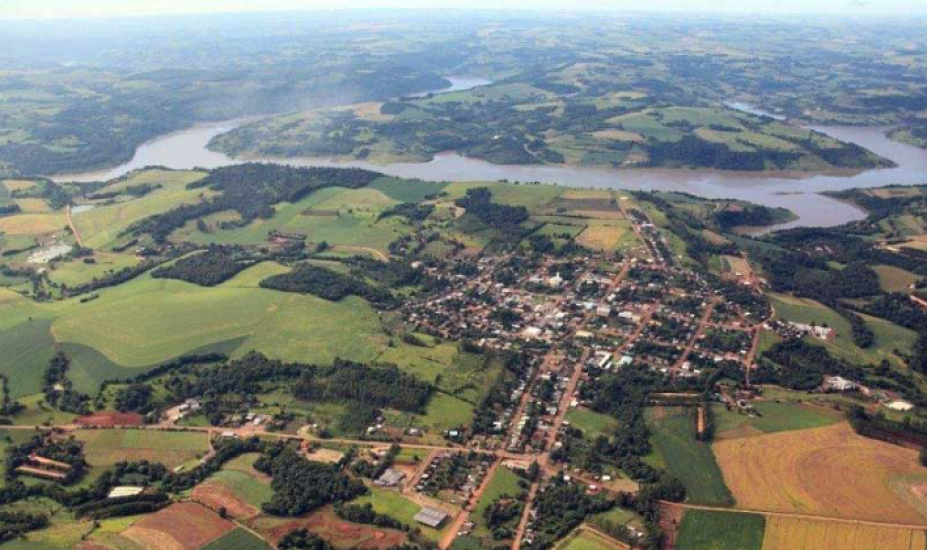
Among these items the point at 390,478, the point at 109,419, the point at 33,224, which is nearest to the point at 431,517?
the point at 390,478

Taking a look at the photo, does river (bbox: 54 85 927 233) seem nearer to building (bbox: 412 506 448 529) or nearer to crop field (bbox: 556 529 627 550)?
crop field (bbox: 556 529 627 550)

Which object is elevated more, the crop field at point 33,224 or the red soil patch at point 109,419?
the crop field at point 33,224

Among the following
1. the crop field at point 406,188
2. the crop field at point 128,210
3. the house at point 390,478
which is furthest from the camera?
the crop field at point 406,188

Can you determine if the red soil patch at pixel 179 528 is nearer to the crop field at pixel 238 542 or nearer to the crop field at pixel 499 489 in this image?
the crop field at pixel 238 542

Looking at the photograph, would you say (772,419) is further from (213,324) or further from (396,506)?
(213,324)

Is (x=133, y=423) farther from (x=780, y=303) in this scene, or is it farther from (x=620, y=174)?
(x=620, y=174)

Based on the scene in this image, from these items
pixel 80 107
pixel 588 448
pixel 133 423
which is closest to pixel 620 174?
pixel 588 448

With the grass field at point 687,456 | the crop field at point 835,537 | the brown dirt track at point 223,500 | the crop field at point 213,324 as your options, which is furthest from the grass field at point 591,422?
the brown dirt track at point 223,500
